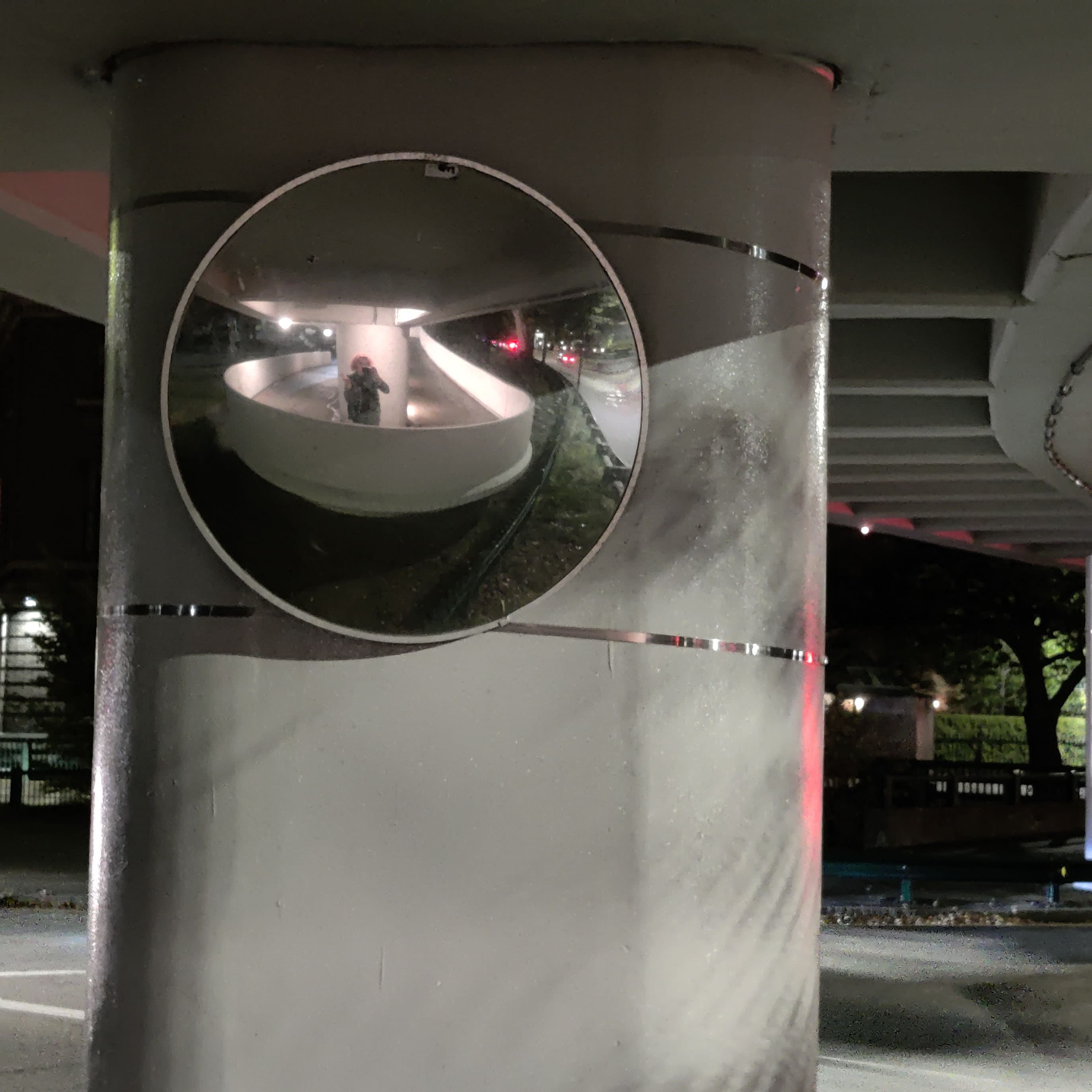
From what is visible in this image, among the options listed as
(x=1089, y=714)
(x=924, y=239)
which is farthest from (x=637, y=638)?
(x=1089, y=714)

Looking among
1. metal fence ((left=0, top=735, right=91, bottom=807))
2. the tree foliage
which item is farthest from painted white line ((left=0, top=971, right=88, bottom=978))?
the tree foliage

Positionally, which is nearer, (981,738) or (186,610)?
(186,610)

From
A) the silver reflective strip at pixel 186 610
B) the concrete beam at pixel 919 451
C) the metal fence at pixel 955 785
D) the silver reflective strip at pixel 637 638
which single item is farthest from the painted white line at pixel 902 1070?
the metal fence at pixel 955 785

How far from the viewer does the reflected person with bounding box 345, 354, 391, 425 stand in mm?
5203

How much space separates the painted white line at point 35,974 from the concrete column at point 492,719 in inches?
239

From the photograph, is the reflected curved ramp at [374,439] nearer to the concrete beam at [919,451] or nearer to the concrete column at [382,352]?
the concrete column at [382,352]

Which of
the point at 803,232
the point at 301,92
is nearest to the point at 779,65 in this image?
the point at 803,232

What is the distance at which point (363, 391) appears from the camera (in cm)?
521

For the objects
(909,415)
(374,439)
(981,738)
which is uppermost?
(909,415)

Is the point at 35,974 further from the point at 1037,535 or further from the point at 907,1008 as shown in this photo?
the point at 1037,535

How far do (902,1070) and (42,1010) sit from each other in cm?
483

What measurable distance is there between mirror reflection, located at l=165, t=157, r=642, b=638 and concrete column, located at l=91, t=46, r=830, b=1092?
0.13m

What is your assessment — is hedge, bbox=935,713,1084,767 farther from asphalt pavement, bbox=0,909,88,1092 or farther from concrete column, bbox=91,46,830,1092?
concrete column, bbox=91,46,830,1092

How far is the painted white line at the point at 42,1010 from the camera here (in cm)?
958
